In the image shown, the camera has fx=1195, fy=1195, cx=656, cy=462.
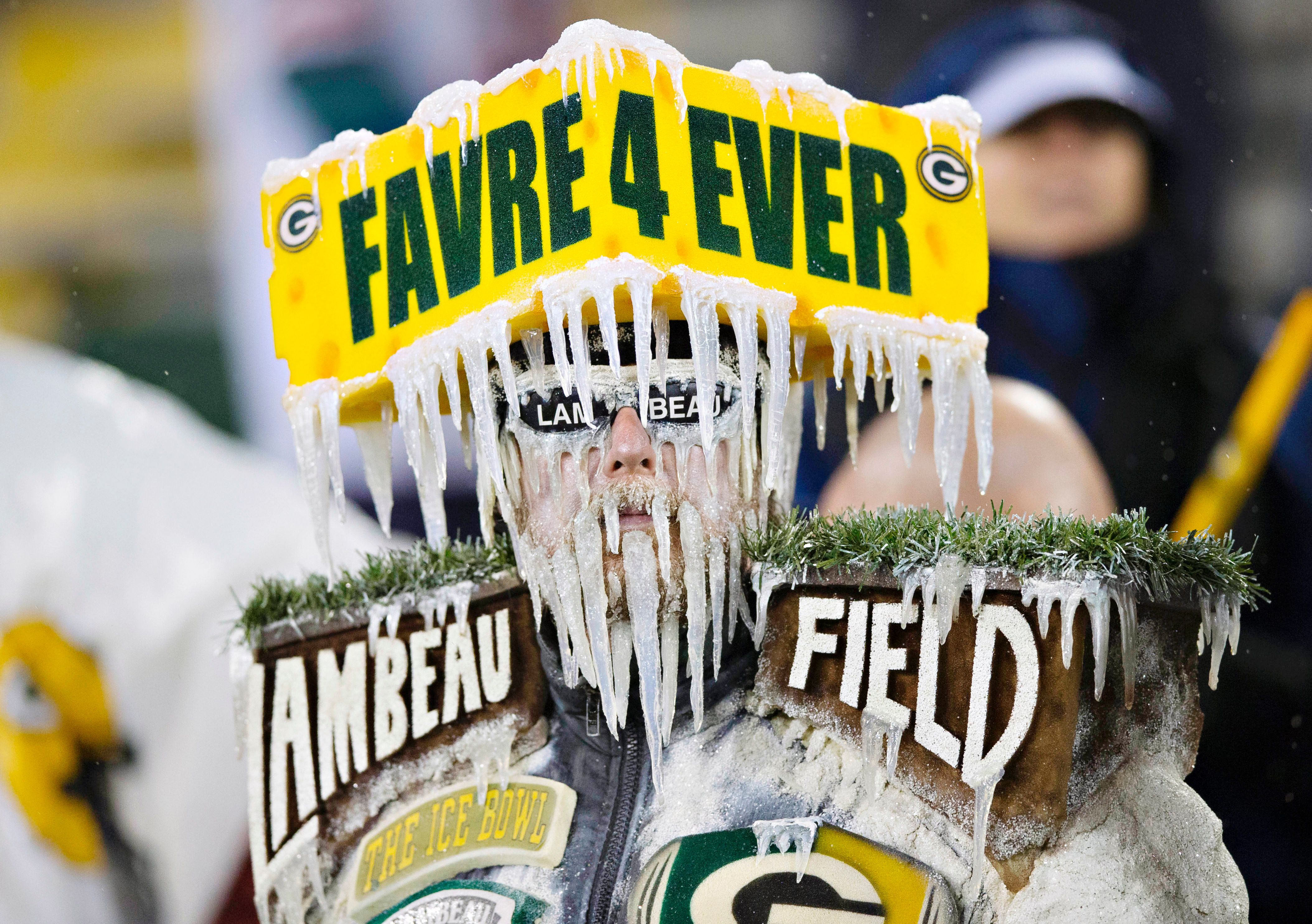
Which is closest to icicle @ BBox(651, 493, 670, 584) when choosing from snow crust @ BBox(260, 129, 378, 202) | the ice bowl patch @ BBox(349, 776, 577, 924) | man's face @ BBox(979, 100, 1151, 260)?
the ice bowl patch @ BBox(349, 776, 577, 924)

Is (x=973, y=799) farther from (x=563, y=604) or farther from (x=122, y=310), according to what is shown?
(x=122, y=310)

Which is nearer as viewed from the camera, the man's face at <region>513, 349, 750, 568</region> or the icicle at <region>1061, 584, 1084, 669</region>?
the icicle at <region>1061, 584, 1084, 669</region>

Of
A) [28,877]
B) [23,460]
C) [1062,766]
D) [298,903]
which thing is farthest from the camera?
[23,460]

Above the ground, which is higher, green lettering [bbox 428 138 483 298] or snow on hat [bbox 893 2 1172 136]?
snow on hat [bbox 893 2 1172 136]

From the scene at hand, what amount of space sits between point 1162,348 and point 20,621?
2537 millimetres

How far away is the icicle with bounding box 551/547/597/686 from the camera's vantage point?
148 centimetres

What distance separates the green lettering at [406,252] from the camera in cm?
150

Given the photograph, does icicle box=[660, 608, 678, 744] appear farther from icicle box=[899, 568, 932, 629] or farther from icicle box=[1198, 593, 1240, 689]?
icicle box=[1198, 593, 1240, 689]

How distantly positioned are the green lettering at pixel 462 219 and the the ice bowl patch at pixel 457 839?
669mm

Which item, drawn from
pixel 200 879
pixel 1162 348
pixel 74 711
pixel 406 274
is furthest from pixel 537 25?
pixel 200 879

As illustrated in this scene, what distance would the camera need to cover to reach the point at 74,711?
246 centimetres

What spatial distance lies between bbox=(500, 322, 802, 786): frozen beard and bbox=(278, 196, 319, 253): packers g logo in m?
0.35

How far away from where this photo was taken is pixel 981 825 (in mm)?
1311

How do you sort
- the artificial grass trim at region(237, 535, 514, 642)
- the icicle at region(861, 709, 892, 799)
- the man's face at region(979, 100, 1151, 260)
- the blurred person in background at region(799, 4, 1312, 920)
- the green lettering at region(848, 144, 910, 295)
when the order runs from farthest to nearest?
the man's face at region(979, 100, 1151, 260) → the blurred person in background at region(799, 4, 1312, 920) → the artificial grass trim at region(237, 535, 514, 642) → the green lettering at region(848, 144, 910, 295) → the icicle at region(861, 709, 892, 799)
